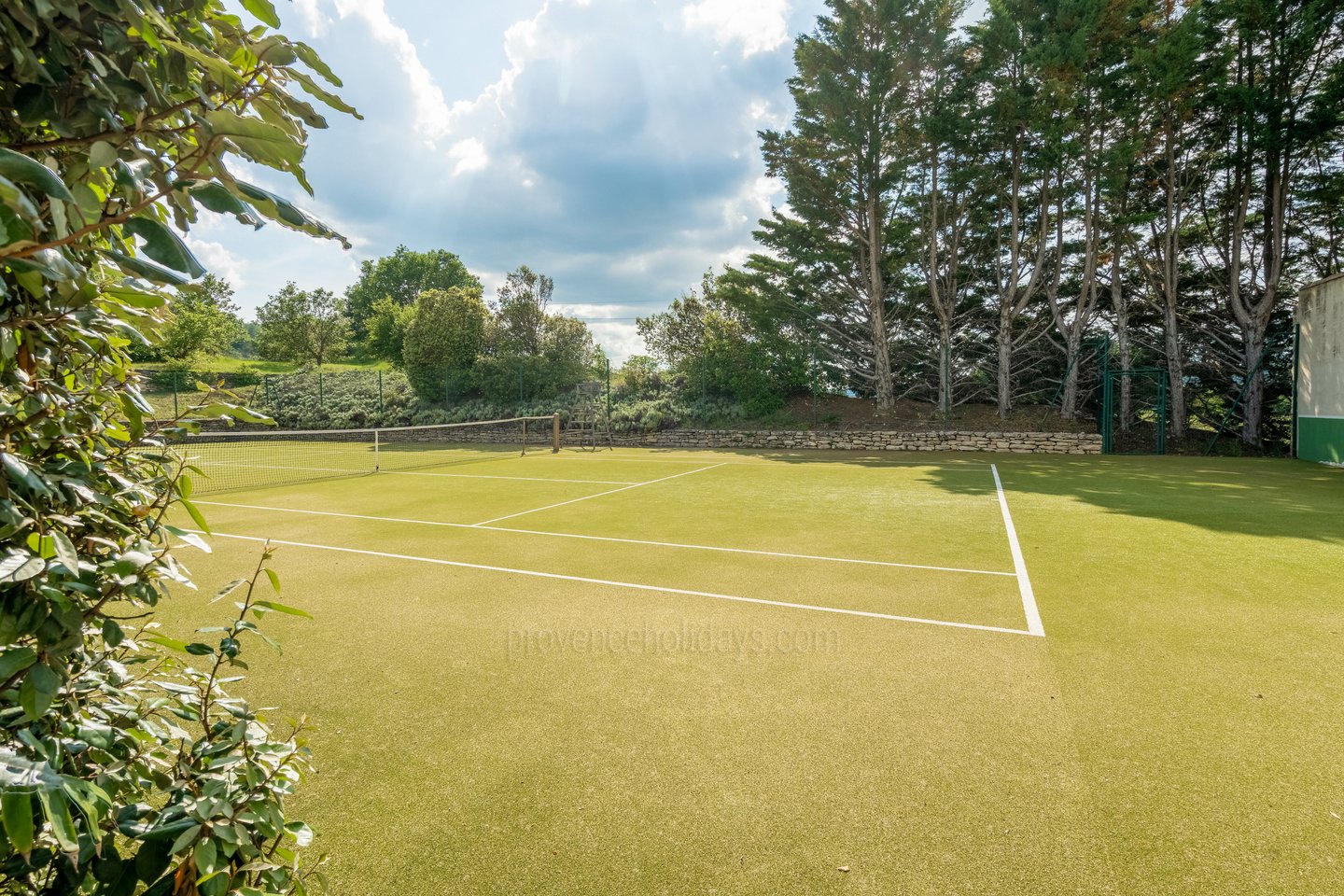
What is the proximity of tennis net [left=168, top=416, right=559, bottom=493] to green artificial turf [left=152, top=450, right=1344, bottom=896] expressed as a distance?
597cm

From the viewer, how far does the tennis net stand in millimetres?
13891

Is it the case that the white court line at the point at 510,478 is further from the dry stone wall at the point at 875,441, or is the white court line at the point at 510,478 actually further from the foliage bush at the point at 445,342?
the foliage bush at the point at 445,342

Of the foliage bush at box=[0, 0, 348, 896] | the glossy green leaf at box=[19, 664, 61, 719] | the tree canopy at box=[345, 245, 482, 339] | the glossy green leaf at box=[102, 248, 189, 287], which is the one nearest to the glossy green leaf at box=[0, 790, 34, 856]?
the foliage bush at box=[0, 0, 348, 896]

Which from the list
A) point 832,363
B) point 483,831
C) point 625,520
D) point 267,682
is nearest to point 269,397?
point 832,363

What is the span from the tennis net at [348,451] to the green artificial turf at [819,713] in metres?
5.97

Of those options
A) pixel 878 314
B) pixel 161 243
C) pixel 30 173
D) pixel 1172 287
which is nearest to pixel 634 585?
pixel 161 243

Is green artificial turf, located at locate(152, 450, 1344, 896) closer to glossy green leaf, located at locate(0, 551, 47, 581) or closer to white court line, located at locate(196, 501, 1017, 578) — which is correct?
white court line, located at locate(196, 501, 1017, 578)

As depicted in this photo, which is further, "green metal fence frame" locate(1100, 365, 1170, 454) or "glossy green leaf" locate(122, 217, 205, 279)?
"green metal fence frame" locate(1100, 365, 1170, 454)

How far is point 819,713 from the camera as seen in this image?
317 centimetres

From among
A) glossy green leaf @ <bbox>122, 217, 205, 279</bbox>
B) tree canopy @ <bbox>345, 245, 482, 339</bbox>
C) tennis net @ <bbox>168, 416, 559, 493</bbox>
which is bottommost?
tennis net @ <bbox>168, 416, 559, 493</bbox>

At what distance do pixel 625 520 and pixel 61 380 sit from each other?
23.5ft

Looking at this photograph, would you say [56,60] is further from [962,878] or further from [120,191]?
[962,878]

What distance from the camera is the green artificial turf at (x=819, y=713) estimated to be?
2186 mm

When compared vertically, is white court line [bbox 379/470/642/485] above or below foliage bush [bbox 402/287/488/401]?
below
